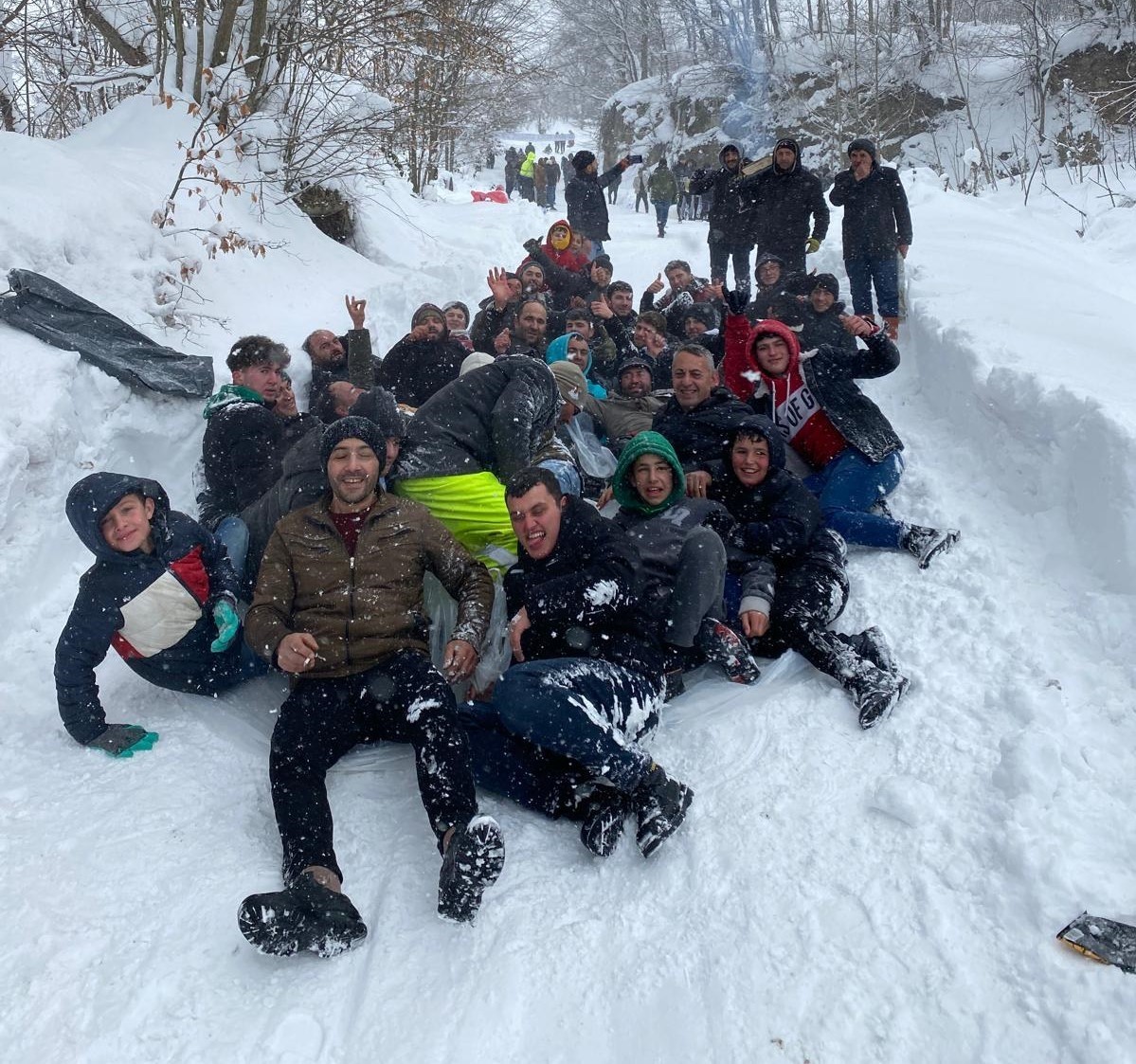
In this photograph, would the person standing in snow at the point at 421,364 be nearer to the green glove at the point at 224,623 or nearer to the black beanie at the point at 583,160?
the green glove at the point at 224,623

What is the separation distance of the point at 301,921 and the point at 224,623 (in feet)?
4.27

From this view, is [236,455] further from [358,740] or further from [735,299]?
[735,299]

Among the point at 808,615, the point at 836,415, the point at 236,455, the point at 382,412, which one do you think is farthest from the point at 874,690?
the point at 236,455

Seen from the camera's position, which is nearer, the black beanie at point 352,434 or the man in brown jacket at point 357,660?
the man in brown jacket at point 357,660

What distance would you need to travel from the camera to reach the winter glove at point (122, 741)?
2.90 meters

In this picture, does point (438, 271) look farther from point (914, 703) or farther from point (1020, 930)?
point (1020, 930)

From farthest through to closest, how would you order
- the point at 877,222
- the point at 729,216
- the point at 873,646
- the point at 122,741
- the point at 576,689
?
the point at 729,216, the point at 877,222, the point at 873,646, the point at 122,741, the point at 576,689

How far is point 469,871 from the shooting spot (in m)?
2.22

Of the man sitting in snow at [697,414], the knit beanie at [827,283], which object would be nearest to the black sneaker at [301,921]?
the man sitting in snow at [697,414]

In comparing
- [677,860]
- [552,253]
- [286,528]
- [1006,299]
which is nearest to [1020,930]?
[677,860]

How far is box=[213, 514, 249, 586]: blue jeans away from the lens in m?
3.48

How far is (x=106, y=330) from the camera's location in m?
4.73

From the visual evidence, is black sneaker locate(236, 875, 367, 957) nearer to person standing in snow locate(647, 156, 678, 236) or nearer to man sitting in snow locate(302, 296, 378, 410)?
man sitting in snow locate(302, 296, 378, 410)

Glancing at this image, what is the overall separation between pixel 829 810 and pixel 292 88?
28.2 feet
